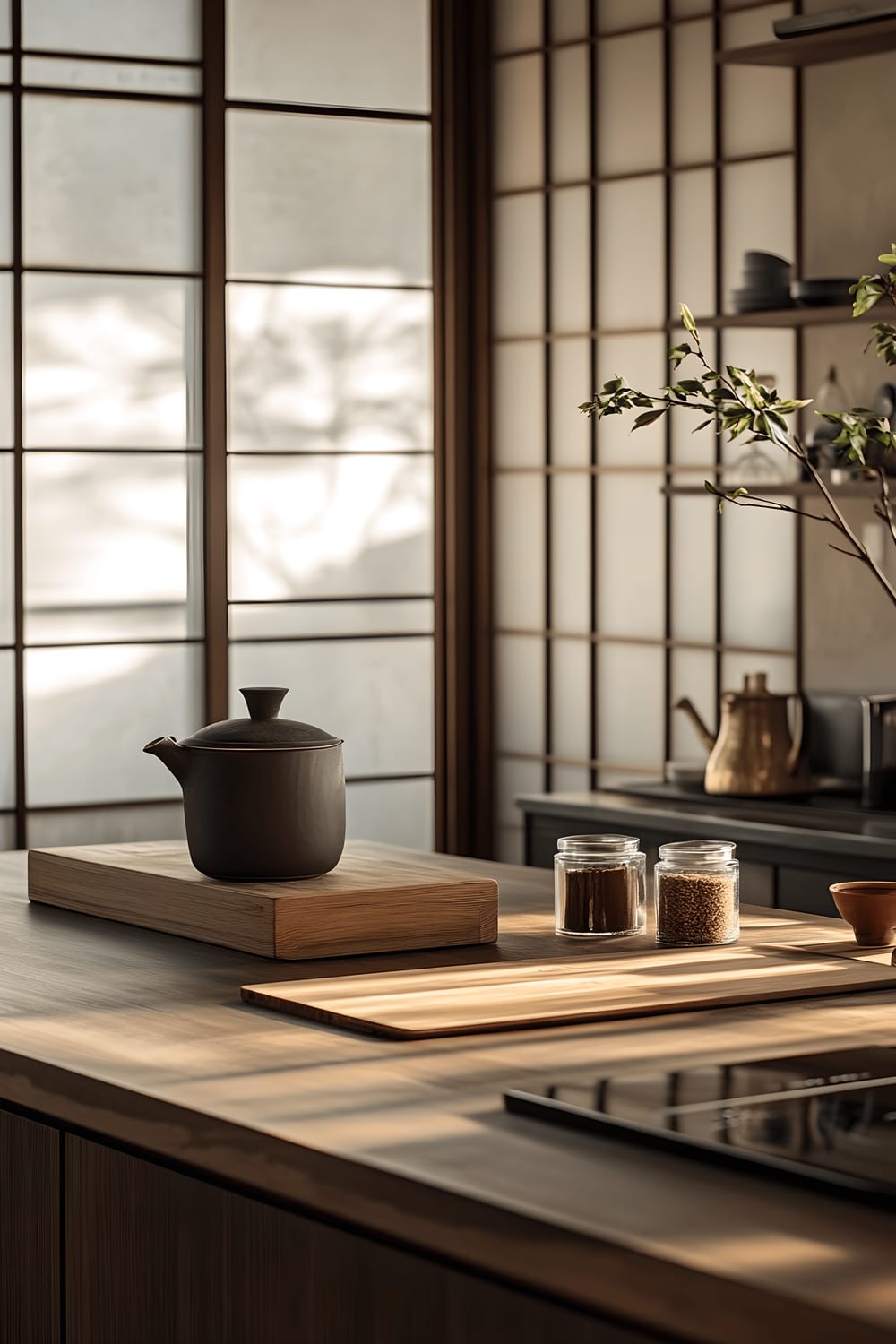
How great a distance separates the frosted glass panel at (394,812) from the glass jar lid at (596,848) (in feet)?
10.9

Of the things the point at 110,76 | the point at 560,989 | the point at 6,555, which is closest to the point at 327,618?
the point at 6,555

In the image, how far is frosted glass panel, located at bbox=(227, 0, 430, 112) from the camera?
5.00 metres

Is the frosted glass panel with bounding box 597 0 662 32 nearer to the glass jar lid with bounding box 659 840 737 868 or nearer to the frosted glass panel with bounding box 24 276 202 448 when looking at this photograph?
the frosted glass panel with bounding box 24 276 202 448

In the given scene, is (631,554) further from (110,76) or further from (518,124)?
(110,76)

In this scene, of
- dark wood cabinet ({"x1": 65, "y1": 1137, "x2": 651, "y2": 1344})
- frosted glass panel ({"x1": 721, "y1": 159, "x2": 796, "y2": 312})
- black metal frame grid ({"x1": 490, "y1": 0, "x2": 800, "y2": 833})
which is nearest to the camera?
dark wood cabinet ({"x1": 65, "y1": 1137, "x2": 651, "y2": 1344})

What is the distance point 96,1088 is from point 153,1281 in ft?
0.42

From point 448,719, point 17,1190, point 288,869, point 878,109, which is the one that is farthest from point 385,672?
point 17,1190

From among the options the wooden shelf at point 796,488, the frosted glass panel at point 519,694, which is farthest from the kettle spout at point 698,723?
the frosted glass panel at point 519,694

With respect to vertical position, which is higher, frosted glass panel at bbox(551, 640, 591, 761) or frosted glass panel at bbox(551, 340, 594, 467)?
frosted glass panel at bbox(551, 340, 594, 467)

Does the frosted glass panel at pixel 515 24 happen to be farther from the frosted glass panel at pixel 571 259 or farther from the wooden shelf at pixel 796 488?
the wooden shelf at pixel 796 488

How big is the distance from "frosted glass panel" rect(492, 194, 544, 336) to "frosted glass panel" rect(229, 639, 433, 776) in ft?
2.85

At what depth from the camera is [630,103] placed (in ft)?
16.1

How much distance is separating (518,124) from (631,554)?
1186 mm

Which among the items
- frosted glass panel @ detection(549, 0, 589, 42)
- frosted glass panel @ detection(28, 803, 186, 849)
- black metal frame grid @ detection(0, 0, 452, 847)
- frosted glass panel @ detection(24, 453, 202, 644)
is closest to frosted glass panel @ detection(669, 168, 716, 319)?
frosted glass panel @ detection(549, 0, 589, 42)
